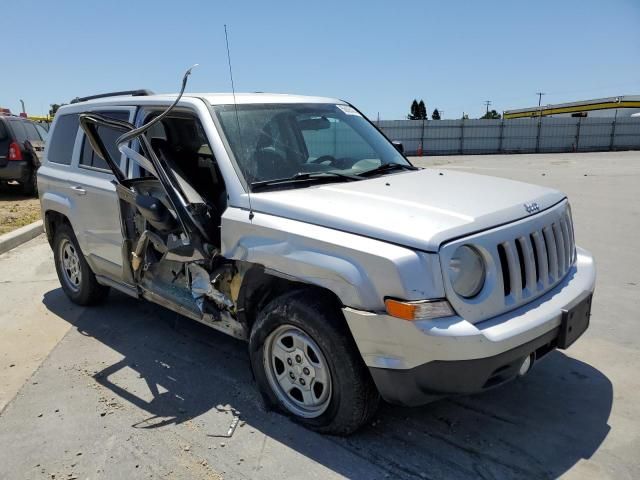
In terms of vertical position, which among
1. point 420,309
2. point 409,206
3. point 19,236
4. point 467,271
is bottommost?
point 19,236

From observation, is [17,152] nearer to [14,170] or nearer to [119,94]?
[14,170]

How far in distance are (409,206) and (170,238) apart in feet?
5.95

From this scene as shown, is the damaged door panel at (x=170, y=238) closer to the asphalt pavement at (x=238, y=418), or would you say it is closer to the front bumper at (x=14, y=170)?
the asphalt pavement at (x=238, y=418)

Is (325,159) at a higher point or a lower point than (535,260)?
higher

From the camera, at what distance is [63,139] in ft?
17.5

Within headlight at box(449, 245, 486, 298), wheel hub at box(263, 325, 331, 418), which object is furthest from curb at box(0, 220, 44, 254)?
headlight at box(449, 245, 486, 298)

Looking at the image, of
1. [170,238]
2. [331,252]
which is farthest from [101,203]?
[331,252]

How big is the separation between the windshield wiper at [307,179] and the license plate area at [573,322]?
1565mm

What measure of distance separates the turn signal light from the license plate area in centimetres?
80

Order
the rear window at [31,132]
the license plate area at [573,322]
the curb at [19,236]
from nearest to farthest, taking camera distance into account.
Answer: the license plate area at [573,322]
the curb at [19,236]
the rear window at [31,132]

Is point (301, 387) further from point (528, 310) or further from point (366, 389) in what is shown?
point (528, 310)

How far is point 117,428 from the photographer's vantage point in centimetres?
331

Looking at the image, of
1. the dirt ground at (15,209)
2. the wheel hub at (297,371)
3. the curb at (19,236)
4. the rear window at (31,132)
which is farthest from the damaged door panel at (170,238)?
the rear window at (31,132)

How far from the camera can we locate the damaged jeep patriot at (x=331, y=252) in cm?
258
